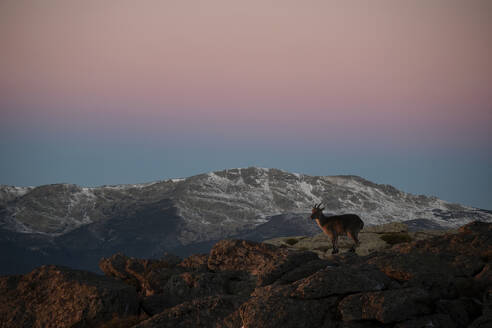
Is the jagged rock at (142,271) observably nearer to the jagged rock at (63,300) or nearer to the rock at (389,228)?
the jagged rock at (63,300)

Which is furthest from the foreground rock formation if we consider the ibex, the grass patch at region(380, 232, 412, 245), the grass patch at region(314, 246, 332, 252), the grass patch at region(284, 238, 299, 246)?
the grass patch at region(284, 238, 299, 246)

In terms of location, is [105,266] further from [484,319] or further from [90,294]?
[484,319]

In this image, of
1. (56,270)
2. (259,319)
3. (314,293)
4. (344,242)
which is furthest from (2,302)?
(344,242)

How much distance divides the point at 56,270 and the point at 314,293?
49.8ft

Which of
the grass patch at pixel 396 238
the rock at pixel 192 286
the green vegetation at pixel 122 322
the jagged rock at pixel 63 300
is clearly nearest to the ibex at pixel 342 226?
the grass patch at pixel 396 238

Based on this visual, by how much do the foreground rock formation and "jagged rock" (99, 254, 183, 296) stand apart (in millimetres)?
65

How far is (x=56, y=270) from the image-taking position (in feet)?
80.6

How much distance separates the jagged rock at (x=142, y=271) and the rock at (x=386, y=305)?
43.0 ft

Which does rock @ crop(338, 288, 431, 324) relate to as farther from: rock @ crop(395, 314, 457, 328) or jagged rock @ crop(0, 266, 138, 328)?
jagged rock @ crop(0, 266, 138, 328)

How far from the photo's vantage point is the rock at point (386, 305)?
14516 millimetres

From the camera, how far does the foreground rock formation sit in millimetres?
15195

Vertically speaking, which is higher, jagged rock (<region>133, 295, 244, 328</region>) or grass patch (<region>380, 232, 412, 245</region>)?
jagged rock (<region>133, 295, 244, 328</region>)

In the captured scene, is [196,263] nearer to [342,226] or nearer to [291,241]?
[342,226]

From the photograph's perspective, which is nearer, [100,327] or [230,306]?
[230,306]
